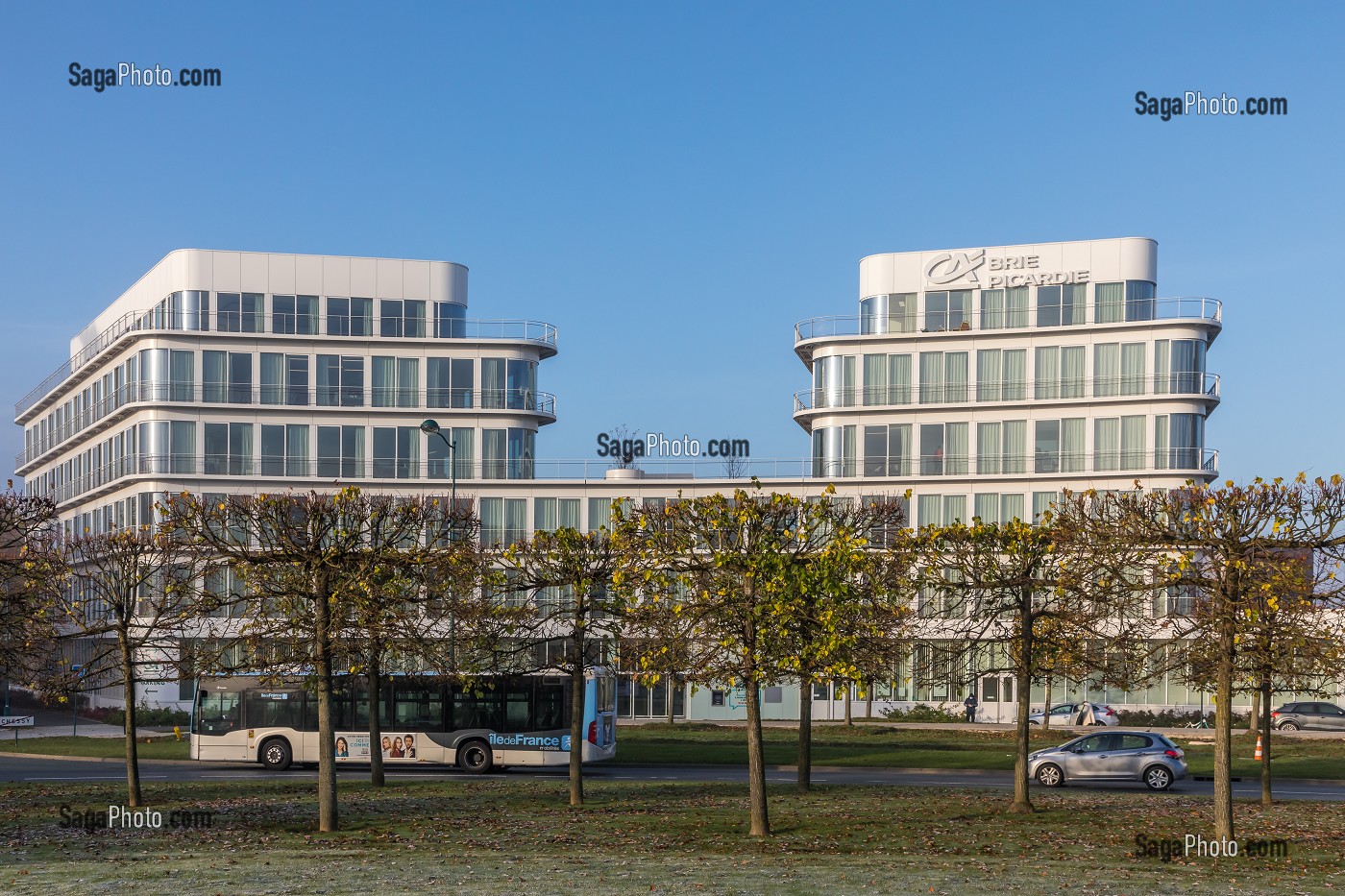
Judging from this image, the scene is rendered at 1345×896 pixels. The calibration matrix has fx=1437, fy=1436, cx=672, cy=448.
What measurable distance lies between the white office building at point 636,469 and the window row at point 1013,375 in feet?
0.34

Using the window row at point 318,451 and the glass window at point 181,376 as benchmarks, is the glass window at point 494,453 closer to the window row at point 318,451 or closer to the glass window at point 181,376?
the window row at point 318,451

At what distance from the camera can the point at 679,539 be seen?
24047mm

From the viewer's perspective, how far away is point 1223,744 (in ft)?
73.6

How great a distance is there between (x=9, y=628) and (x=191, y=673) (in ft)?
14.0

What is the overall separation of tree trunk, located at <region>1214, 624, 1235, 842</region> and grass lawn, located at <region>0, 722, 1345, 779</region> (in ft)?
60.2

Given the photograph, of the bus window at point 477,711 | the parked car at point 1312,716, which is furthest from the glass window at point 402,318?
the parked car at point 1312,716

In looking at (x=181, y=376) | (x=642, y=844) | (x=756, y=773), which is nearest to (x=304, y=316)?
(x=181, y=376)

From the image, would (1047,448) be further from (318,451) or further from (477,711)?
(477,711)

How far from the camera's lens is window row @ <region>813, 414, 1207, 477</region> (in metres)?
69.2

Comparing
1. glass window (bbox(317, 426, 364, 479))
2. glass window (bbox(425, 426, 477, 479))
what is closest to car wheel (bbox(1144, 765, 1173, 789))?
glass window (bbox(425, 426, 477, 479))

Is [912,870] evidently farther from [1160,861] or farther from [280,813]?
[280,813]

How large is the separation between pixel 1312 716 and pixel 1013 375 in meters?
20.9

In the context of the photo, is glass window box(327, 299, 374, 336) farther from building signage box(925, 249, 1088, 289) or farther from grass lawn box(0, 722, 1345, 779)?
building signage box(925, 249, 1088, 289)

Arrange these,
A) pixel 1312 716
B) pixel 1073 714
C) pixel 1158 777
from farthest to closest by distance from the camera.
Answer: pixel 1073 714, pixel 1312 716, pixel 1158 777
